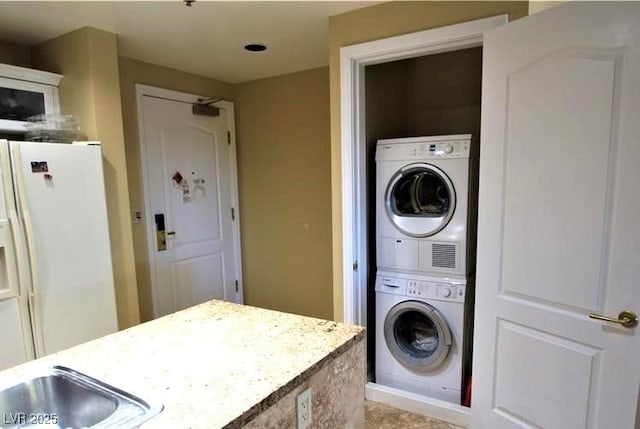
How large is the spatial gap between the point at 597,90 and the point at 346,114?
4.03 feet

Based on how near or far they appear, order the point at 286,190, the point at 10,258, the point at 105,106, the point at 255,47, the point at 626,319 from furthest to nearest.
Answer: the point at 286,190 < the point at 255,47 < the point at 105,106 < the point at 10,258 < the point at 626,319

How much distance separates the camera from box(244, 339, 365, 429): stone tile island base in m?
0.99

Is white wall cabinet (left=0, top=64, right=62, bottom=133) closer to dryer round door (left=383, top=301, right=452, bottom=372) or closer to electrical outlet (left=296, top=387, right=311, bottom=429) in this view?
electrical outlet (left=296, top=387, right=311, bottom=429)

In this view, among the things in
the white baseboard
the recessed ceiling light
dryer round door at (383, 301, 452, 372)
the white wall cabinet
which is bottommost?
the white baseboard

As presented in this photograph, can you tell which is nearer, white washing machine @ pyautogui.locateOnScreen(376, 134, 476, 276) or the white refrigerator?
the white refrigerator

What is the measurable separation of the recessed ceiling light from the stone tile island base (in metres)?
2.20

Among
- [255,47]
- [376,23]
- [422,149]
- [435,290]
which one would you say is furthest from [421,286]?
[255,47]

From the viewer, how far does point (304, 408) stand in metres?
1.08

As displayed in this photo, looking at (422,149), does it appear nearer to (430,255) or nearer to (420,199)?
(420,199)

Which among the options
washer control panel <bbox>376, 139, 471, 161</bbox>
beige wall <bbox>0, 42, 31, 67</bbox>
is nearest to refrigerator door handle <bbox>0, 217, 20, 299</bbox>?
beige wall <bbox>0, 42, 31, 67</bbox>

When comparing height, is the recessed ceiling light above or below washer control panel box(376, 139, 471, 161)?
above

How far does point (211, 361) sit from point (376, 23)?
1916 millimetres

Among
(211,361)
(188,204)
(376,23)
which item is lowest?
(211,361)

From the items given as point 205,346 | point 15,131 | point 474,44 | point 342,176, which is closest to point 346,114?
point 342,176
